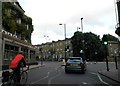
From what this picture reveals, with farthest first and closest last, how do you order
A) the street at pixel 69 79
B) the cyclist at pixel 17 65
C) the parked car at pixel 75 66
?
the parked car at pixel 75 66 < the street at pixel 69 79 < the cyclist at pixel 17 65

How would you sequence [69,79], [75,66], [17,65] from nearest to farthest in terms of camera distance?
[17,65] → [69,79] → [75,66]

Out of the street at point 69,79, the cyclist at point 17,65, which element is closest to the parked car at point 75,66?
the street at point 69,79

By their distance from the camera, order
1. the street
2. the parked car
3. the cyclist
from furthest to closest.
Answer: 1. the parked car
2. the street
3. the cyclist

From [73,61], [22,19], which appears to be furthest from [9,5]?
[73,61]

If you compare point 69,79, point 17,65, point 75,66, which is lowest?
point 69,79

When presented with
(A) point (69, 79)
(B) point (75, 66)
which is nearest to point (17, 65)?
(A) point (69, 79)

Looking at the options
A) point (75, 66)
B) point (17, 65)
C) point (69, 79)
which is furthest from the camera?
point (75, 66)

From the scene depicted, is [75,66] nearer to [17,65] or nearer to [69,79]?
[69,79]

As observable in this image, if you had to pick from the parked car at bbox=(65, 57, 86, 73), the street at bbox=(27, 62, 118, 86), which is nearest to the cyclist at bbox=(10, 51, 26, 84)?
the street at bbox=(27, 62, 118, 86)

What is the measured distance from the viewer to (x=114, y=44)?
91.2 metres

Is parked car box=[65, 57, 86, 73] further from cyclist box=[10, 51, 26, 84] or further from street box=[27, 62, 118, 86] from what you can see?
cyclist box=[10, 51, 26, 84]

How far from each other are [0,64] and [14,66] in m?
15.4

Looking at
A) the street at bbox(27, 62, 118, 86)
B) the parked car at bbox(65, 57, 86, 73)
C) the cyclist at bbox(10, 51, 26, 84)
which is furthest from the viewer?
the parked car at bbox(65, 57, 86, 73)

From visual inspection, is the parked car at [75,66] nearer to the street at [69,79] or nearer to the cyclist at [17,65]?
Answer: the street at [69,79]
